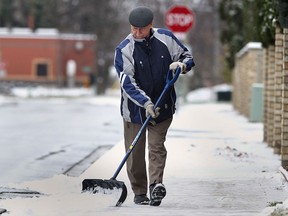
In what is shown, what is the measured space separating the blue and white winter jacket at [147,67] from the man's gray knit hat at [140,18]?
0.57 feet

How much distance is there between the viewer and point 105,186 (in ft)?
30.3

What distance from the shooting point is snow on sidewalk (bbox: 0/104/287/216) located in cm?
874

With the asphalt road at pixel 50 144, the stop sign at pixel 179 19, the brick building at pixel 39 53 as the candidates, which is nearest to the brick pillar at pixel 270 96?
the asphalt road at pixel 50 144

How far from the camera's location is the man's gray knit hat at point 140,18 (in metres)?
9.05

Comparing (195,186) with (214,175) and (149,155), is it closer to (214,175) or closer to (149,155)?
(214,175)

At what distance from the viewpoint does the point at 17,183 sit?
11.3 metres

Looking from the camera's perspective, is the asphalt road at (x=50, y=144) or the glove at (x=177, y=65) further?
the asphalt road at (x=50, y=144)

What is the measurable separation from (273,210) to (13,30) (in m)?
77.7

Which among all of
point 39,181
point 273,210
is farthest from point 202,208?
point 39,181

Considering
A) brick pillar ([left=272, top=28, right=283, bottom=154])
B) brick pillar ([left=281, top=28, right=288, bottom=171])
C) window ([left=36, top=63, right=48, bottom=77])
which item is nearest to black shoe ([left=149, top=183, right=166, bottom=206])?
brick pillar ([left=281, top=28, right=288, bottom=171])

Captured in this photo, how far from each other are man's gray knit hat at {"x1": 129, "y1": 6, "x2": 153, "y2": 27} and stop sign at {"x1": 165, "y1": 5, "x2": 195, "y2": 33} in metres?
19.4

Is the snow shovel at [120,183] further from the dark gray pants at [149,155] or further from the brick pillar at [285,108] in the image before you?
the brick pillar at [285,108]

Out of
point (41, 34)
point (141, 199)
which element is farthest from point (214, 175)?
point (41, 34)

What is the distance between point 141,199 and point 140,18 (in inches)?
63.6
